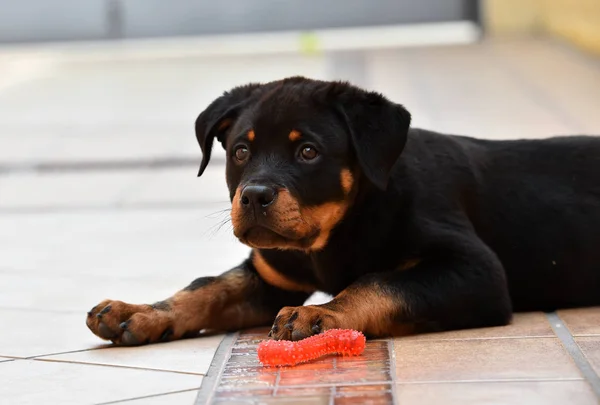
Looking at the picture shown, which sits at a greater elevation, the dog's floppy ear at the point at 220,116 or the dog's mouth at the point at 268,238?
the dog's floppy ear at the point at 220,116

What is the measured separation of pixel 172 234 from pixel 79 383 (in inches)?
99.5

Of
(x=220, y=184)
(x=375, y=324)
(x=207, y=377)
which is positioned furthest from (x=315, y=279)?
(x=220, y=184)

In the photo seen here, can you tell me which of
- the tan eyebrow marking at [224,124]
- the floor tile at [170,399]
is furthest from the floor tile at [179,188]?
the floor tile at [170,399]

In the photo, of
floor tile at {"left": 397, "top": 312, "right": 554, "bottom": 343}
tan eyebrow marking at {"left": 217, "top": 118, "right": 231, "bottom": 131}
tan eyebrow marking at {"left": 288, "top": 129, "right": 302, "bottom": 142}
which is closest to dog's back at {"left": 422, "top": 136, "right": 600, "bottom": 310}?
floor tile at {"left": 397, "top": 312, "right": 554, "bottom": 343}

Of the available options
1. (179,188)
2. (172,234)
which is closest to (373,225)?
(172,234)

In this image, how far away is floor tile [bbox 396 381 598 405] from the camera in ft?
8.43

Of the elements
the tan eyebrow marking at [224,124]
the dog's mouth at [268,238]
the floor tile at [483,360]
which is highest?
the tan eyebrow marking at [224,124]

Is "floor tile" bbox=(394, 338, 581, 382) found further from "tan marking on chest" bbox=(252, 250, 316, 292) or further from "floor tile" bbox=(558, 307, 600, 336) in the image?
"tan marking on chest" bbox=(252, 250, 316, 292)

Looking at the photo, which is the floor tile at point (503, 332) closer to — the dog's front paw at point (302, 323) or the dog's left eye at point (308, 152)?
the dog's front paw at point (302, 323)

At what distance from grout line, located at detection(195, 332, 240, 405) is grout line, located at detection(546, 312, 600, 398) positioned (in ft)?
3.01

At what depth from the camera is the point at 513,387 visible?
8.80 ft

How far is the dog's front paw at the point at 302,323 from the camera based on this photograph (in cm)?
303

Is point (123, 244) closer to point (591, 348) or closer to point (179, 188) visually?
point (179, 188)

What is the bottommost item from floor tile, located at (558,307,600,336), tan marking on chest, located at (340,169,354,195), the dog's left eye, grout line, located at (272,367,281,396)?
floor tile, located at (558,307,600,336)
